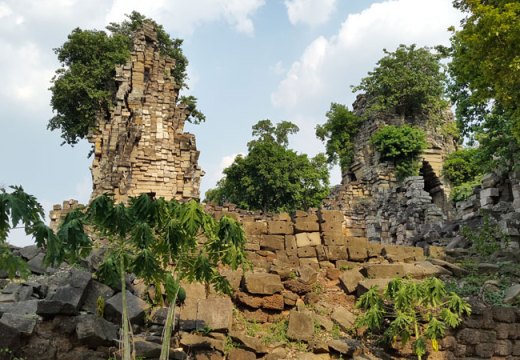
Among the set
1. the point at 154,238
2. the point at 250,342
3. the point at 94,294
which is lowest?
the point at 250,342

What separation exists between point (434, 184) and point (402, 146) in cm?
279

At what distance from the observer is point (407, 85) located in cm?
2862

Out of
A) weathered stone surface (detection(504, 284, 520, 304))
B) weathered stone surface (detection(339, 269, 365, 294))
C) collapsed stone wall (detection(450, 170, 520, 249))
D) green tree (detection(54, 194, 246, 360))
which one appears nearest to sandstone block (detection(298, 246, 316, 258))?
weathered stone surface (detection(339, 269, 365, 294))

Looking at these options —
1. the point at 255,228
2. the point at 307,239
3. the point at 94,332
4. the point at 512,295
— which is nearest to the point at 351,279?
the point at 307,239

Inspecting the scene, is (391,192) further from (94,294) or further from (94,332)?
(94,332)

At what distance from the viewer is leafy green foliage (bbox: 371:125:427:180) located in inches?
1051

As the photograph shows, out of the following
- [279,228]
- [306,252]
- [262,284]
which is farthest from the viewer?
[279,228]

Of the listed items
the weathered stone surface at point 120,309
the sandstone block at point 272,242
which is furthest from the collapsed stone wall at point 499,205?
the weathered stone surface at point 120,309

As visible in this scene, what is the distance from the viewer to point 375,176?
Answer: 26688 millimetres

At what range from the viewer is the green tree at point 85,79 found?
26675mm

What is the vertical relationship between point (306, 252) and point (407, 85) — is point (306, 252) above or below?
below

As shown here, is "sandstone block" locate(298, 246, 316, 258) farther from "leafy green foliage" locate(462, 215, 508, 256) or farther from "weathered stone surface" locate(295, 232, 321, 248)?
"leafy green foliage" locate(462, 215, 508, 256)

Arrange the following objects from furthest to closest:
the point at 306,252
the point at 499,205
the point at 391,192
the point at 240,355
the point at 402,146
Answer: the point at 402,146 → the point at 391,192 → the point at 499,205 → the point at 306,252 → the point at 240,355

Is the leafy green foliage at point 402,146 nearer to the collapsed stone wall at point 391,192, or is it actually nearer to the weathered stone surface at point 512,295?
the collapsed stone wall at point 391,192
